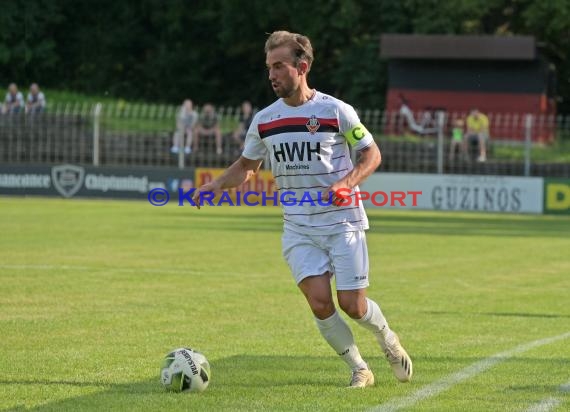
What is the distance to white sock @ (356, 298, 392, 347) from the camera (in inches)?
322

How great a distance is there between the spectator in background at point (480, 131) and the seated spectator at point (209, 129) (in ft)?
20.2

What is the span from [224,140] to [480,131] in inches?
250

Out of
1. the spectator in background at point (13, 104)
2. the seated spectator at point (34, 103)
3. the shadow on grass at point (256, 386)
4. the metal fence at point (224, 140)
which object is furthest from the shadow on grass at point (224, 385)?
the spectator in background at point (13, 104)

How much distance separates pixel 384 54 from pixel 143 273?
31.9 metres

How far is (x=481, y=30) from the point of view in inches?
2247

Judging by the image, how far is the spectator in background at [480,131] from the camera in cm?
3250

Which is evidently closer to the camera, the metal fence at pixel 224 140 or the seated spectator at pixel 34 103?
the metal fence at pixel 224 140

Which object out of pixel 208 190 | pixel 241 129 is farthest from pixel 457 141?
pixel 208 190

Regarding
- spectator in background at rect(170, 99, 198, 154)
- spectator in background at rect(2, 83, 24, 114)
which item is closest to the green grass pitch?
spectator in background at rect(170, 99, 198, 154)

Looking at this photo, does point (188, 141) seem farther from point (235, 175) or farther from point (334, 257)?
point (334, 257)

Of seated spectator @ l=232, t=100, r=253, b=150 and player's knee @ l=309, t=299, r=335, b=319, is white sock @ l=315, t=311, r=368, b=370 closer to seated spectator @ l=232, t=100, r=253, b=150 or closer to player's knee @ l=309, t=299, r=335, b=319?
player's knee @ l=309, t=299, r=335, b=319

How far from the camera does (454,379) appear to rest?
Result: 28.1 feet

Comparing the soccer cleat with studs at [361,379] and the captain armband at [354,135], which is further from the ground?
the captain armband at [354,135]

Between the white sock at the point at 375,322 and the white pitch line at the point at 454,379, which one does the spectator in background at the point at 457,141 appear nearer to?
the white pitch line at the point at 454,379
